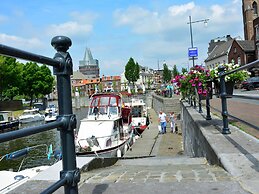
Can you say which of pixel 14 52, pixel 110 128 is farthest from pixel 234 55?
pixel 14 52

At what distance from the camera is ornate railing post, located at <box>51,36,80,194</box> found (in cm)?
172

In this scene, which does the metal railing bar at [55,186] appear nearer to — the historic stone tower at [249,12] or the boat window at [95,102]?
the boat window at [95,102]

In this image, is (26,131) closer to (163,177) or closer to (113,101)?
(163,177)

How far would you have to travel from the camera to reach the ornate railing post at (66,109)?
5.63ft

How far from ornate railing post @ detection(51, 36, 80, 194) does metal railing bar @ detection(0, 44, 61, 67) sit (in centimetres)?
6

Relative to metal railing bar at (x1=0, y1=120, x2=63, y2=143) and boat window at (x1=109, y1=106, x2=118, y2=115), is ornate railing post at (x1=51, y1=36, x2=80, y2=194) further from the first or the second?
boat window at (x1=109, y1=106, x2=118, y2=115)

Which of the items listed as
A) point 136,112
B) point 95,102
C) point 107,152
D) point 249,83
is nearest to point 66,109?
point 249,83

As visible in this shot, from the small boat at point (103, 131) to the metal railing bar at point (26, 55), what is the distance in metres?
13.2

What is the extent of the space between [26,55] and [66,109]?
41cm

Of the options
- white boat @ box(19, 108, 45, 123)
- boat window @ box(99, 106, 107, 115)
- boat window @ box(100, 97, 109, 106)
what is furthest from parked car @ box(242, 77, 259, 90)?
white boat @ box(19, 108, 45, 123)

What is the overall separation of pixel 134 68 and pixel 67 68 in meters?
107

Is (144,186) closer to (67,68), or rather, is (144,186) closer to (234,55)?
(67,68)

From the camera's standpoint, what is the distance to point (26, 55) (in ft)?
4.75

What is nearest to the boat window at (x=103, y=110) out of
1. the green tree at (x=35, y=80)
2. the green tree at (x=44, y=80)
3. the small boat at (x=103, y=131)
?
the small boat at (x=103, y=131)
